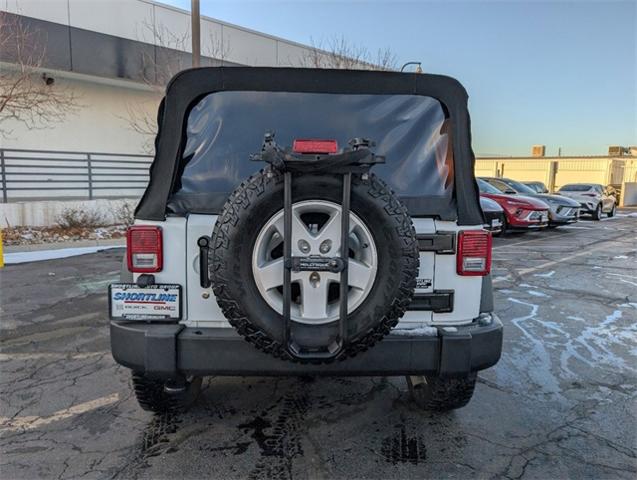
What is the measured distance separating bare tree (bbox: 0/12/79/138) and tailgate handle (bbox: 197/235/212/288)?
1082 centimetres

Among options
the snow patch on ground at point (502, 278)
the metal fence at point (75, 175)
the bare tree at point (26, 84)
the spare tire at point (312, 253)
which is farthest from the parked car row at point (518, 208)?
the bare tree at point (26, 84)

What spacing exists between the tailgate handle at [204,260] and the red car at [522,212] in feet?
39.0

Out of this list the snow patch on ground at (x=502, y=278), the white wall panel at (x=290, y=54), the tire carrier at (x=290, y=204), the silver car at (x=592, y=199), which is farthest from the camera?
the silver car at (x=592, y=199)

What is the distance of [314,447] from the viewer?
2711mm

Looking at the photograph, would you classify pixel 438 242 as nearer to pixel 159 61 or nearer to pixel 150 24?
pixel 159 61

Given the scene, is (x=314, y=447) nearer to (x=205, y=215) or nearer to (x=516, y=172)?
(x=205, y=215)

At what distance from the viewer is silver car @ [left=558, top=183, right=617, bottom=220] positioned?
62.6 ft

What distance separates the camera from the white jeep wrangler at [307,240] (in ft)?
7.06

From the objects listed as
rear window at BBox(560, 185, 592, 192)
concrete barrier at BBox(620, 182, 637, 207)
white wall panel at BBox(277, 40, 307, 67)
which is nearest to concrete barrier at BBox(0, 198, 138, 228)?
white wall panel at BBox(277, 40, 307, 67)

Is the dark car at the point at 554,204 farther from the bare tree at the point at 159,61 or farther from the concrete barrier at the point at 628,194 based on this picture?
the concrete barrier at the point at 628,194

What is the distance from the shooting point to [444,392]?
2.93 m

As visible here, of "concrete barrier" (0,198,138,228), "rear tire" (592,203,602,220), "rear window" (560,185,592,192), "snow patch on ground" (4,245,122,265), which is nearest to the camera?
"snow patch on ground" (4,245,122,265)

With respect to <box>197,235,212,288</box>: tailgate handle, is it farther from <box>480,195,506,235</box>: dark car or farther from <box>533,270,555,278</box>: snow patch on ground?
<box>480,195,506,235</box>: dark car

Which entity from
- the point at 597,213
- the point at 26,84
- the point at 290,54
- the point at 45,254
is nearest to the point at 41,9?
the point at 26,84
